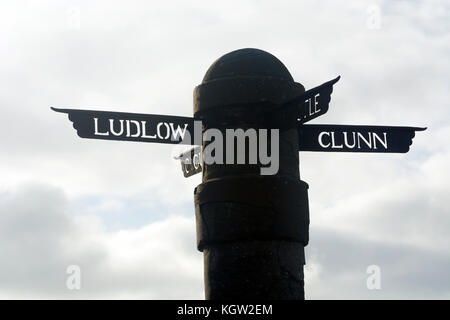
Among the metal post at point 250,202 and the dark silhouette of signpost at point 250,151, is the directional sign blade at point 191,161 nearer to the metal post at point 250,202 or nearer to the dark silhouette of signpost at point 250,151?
the dark silhouette of signpost at point 250,151

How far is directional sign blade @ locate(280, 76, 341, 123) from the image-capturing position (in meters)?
6.72

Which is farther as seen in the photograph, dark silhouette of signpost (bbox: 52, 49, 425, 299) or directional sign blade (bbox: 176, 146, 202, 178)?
directional sign blade (bbox: 176, 146, 202, 178)

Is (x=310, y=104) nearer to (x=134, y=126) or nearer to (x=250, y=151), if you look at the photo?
(x=250, y=151)

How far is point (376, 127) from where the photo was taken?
780 cm

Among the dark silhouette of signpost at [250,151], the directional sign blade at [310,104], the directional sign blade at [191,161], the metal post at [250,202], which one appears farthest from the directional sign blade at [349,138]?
the directional sign blade at [191,161]

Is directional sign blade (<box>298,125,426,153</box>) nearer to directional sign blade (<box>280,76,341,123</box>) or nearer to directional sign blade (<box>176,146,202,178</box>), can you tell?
directional sign blade (<box>280,76,341,123</box>)

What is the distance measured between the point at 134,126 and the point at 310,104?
167 centimetres

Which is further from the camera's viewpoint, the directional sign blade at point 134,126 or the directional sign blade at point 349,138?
the directional sign blade at point 349,138

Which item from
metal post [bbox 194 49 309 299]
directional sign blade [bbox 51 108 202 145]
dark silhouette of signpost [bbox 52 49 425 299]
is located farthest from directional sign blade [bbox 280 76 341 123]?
directional sign blade [bbox 51 108 202 145]

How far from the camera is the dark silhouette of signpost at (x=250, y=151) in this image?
23.4ft

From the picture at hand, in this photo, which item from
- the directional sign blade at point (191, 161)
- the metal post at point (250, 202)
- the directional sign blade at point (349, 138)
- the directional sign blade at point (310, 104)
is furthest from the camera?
the directional sign blade at point (191, 161)

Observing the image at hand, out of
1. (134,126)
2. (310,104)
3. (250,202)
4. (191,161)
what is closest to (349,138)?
(310,104)

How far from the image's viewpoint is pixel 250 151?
7.34 meters

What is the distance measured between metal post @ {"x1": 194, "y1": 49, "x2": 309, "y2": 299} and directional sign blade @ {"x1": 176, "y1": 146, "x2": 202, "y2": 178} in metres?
0.54
